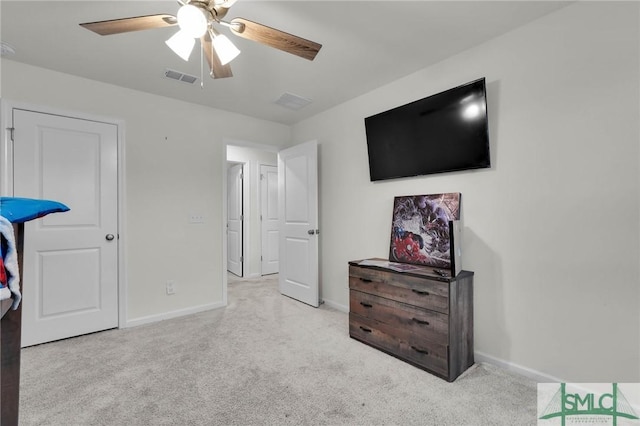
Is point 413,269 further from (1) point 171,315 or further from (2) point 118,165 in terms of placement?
(2) point 118,165

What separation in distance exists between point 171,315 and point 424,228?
2.83 metres

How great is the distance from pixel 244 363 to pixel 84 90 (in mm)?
2916

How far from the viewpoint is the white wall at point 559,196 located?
5.78 feet

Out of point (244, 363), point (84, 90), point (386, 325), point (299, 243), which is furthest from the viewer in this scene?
point (299, 243)

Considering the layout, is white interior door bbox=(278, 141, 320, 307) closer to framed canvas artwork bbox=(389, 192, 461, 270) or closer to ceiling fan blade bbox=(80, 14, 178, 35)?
framed canvas artwork bbox=(389, 192, 461, 270)

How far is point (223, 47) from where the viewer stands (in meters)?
1.72

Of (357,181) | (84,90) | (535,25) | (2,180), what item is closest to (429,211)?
(357,181)

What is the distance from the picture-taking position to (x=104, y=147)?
9.84 ft

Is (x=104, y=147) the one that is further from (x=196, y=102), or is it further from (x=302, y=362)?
(x=302, y=362)

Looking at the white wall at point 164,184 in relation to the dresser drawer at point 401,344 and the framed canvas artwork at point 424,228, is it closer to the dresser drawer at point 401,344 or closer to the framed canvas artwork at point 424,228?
the dresser drawer at point 401,344

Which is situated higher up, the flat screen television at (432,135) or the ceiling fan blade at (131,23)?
the ceiling fan blade at (131,23)

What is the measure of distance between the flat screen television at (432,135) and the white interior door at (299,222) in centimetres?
92

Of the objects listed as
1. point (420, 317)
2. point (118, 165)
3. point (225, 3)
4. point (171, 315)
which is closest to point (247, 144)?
point (118, 165)

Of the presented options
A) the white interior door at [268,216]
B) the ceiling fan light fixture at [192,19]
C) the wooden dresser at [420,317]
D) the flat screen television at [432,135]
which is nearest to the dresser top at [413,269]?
the wooden dresser at [420,317]
